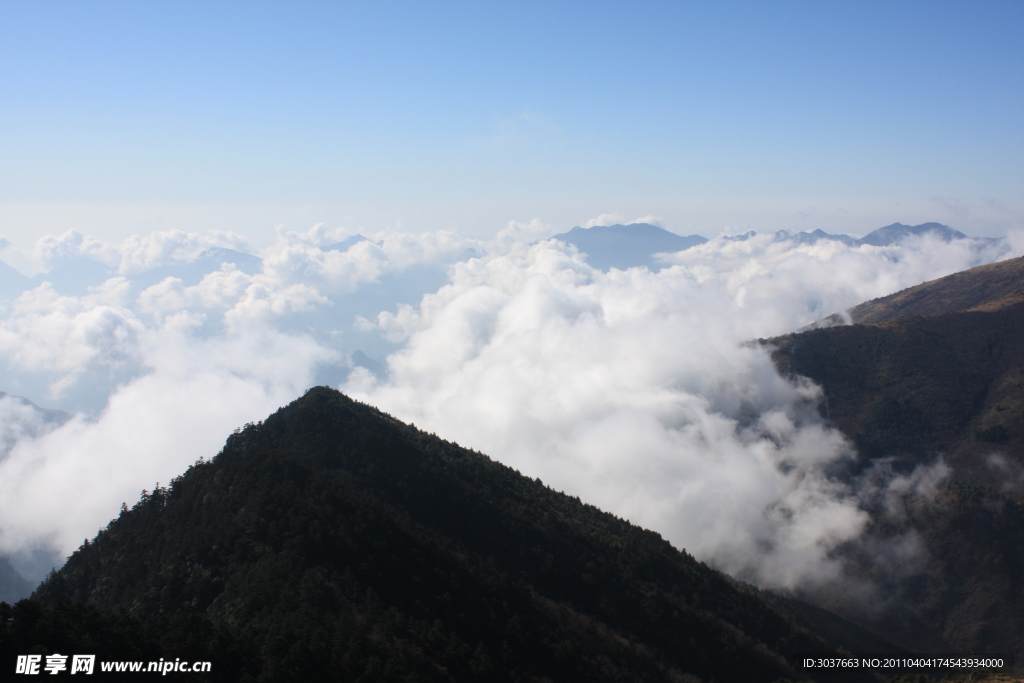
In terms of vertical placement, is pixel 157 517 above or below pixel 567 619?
above

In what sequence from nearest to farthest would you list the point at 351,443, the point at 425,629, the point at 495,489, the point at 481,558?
1. the point at 425,629
2. the point at 481,558
3. the point at 351,443
4. the point at 495,489

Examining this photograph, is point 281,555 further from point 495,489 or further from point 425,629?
point 495,489

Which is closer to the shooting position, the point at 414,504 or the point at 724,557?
the point at 414,504

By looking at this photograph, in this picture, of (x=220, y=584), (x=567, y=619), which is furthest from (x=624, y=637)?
(x=220, y=584)

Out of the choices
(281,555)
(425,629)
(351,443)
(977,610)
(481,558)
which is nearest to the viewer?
(425,629)

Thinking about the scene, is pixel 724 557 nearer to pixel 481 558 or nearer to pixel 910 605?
pixel 910 605

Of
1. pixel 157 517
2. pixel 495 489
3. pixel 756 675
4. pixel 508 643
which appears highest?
pixel 495 489
